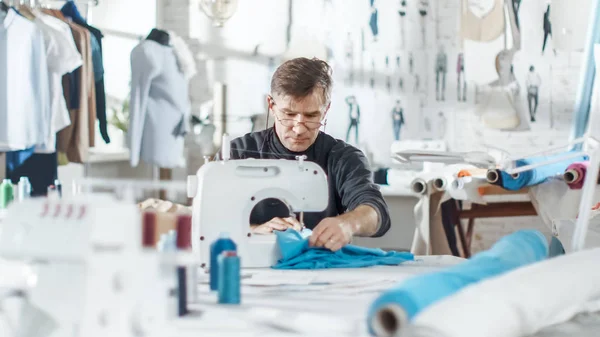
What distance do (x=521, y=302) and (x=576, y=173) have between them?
2.77 m

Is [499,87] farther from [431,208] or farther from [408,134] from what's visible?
[431,208]

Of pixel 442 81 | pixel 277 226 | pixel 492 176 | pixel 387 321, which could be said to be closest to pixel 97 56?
pixel 492 176

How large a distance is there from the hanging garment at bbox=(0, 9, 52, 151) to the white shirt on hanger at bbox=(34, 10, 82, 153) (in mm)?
121

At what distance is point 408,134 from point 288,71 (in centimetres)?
388

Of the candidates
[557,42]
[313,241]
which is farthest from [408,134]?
[313,241]

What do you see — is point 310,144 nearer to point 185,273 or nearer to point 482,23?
point 185,273

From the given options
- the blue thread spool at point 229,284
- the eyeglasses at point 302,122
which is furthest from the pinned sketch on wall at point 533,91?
the blue thread spool at point 229,284

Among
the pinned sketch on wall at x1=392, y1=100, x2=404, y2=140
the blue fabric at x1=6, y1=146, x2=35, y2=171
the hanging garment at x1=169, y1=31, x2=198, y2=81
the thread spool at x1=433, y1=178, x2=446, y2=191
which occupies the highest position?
the hanging garment at x1=169, y1=31, x2=198, y2=81

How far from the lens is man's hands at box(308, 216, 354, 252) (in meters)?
2.15

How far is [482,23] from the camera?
642 cm

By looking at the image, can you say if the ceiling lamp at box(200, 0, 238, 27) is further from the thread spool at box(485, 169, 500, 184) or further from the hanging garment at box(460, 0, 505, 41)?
the thread spool at box(485, 169, 500, 184)

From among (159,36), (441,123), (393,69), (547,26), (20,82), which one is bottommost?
(441,123)

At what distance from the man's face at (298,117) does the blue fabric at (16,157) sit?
1939 millimetres

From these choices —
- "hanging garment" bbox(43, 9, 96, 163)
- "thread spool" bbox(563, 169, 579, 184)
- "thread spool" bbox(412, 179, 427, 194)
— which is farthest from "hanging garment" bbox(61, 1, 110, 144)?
"thread spool" bbox(563, 169, 579, 184)
